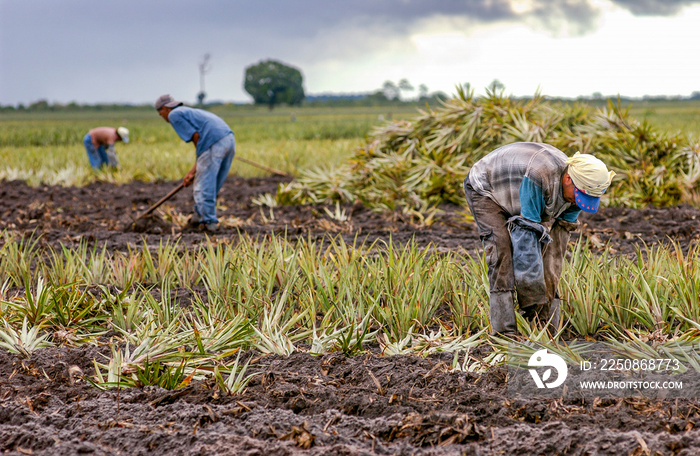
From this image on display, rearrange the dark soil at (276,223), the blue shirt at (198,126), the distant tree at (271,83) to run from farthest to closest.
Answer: the distant tree at (271,83)
the blue shirt at (198,126)
the dark soil at (276,223)

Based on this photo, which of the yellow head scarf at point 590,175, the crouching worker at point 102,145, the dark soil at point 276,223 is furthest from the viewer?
the crouching worker at point 102,145

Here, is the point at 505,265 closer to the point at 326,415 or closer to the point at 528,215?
the point at 528,215

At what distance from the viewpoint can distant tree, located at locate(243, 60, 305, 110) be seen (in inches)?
3430

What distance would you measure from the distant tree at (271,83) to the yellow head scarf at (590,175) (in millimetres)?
86469

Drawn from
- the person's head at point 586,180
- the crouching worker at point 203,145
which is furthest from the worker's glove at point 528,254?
the crouching worker at point 203,145

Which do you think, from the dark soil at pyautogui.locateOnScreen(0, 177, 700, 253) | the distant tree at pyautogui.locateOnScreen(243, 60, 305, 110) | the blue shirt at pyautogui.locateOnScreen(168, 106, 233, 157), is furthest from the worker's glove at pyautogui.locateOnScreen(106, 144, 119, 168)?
the distant tree at pyautogui.locateOnScreen(243, 60, 305, 110)

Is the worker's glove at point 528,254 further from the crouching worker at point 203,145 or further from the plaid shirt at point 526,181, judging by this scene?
the crouching worker at point 203,145

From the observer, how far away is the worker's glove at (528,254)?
10.5 feet

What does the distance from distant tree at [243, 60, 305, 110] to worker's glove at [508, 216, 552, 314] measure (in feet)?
283

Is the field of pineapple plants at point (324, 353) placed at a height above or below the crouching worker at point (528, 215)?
below

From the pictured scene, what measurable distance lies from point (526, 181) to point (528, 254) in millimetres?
376

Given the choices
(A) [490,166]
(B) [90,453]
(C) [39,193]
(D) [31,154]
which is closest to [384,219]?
(A) [490,166]

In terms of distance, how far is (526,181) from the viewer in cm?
316

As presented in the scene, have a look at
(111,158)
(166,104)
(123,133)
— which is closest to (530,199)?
(166,104)
